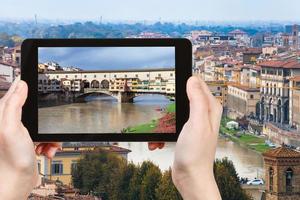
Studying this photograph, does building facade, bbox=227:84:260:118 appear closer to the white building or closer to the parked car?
the parked car

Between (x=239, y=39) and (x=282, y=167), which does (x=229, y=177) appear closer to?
(x=282, y=167)

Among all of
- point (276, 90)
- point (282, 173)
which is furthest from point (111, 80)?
point (282, 173)

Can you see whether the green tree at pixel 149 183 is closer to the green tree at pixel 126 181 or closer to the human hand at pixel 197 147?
the green tree at pixel 126 181

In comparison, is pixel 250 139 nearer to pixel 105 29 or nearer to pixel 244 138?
pixel 244 138

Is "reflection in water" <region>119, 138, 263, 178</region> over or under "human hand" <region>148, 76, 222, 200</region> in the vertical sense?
under

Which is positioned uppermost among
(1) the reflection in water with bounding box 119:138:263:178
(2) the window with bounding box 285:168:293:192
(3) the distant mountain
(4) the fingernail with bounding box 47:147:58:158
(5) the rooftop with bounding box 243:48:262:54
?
(4) the fingernail with bounding box 47:147:58:158

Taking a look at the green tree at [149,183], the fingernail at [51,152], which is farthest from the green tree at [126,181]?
the fingernail at [51,152]

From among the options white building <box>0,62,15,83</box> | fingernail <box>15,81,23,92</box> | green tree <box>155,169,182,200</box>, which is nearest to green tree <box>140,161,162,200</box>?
green tree <box>155,169,182,200</box>
